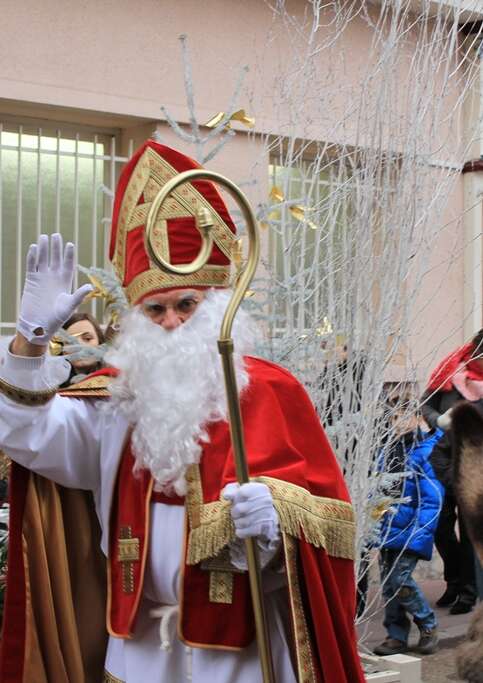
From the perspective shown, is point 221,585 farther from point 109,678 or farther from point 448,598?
point 448,598

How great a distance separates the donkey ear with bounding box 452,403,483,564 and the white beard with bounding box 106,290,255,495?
787 millimetres

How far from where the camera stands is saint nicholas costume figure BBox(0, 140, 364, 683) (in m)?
A: 3.14

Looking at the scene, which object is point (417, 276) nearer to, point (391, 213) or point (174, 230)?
point (391, 213)

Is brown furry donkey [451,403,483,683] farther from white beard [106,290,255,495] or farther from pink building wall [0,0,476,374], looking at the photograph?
pink building wall [0,0,476,374]

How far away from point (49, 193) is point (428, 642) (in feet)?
12.8

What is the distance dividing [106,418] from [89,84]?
497cm

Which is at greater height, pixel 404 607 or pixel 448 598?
pixel 404 607

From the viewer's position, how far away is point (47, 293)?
320 centimetres

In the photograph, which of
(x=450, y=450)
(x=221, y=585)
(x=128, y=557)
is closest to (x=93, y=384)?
(x=128, y=557)

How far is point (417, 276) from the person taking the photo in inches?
204


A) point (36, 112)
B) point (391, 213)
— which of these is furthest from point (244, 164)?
point (391, 213)

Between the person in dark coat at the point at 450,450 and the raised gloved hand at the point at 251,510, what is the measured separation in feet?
3.35

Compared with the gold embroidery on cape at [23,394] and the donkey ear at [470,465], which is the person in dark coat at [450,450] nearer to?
the donkey ear at [470,465]

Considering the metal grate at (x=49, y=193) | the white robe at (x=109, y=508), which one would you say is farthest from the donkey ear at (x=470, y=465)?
the metal grate at (x=49, y=193)
